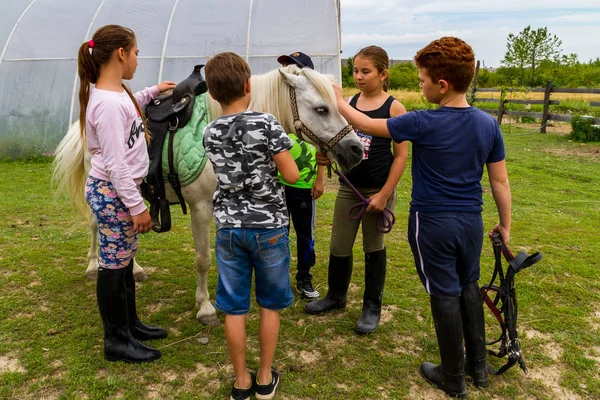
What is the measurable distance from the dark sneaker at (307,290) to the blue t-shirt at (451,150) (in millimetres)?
1571

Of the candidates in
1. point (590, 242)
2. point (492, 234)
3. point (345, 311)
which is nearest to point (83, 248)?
point (345, 311)

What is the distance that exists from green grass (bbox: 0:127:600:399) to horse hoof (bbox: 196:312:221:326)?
0.07 metres

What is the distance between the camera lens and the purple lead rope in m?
2.89

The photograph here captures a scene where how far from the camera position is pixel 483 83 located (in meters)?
34.8

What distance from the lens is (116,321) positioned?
8.64 feet

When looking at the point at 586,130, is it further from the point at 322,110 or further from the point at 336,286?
the point at 322,110

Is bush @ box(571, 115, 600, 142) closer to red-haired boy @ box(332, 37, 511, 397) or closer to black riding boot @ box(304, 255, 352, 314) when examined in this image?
black riding boot @ box(304, 255, 352, 314)

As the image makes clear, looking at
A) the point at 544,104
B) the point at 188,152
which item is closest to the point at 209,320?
the point at 188,152

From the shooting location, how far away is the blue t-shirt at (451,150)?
7.06ft

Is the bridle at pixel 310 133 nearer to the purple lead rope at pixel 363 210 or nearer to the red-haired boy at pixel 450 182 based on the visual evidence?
the red-haired boy at pixel 450 182

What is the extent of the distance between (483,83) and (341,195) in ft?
118

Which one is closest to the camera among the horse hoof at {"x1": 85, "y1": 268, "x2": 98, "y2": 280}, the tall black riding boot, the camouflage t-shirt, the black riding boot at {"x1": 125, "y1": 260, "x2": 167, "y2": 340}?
the camouflage t-shirt

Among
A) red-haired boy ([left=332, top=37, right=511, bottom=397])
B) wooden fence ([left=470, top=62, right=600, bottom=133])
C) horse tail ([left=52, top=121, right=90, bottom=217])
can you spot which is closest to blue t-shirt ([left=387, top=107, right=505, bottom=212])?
red-haired boy ([left=332, top=37, right=511, bottom=397])

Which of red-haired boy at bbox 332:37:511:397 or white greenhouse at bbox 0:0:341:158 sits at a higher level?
white greenhouse at bbox 0:0:341:158
